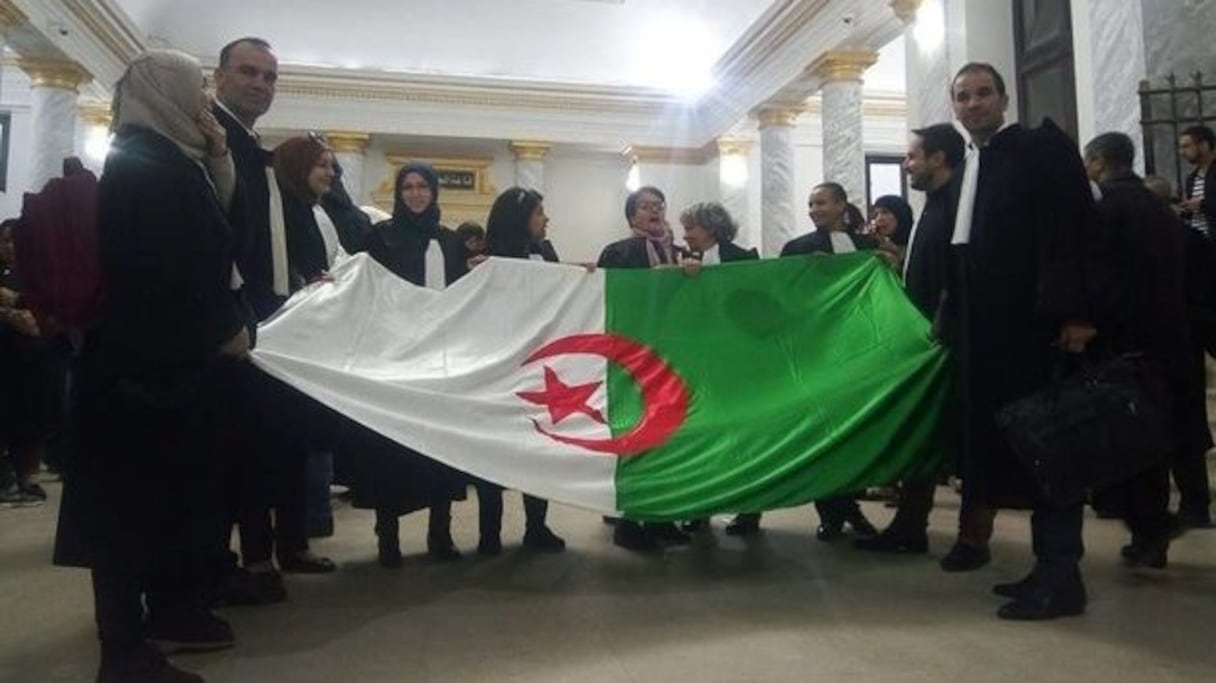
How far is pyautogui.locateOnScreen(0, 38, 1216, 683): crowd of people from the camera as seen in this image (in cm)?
200

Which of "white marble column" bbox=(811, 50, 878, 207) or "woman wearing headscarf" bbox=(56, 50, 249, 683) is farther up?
"white marble column" bbox=(811, 50, 878, 207)

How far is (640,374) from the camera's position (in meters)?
3.20

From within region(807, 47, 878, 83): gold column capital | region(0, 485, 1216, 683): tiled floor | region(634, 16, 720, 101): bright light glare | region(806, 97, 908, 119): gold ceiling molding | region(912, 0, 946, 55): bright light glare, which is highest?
region(634, 16, 720, 101): bright light glare

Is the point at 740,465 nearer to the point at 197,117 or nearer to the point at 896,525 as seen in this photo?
the point at 896,525

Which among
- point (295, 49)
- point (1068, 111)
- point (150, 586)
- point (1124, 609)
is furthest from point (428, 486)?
point (295, 49)

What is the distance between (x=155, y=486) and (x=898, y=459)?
2222 mm

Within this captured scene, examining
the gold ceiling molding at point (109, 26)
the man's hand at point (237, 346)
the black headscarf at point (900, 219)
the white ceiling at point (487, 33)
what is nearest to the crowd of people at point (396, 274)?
the man's hand at point (237, 346)

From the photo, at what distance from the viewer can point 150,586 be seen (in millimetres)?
2184

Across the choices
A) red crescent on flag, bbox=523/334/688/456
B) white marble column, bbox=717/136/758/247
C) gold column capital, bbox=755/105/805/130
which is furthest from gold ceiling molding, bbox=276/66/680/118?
red crescent on flag, bbox=523/334/688/456

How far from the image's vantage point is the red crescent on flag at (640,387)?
115 inches

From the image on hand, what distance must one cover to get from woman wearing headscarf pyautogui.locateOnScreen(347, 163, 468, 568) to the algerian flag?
1.04 ft

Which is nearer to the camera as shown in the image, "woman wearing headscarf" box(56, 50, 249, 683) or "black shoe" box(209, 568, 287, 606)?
"woman wearing headscarf" box(56, 50, 249, 683)

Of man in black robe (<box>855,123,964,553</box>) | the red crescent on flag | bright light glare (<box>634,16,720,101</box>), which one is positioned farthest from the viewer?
bright light glare (<box>634,16,720,101</box>)

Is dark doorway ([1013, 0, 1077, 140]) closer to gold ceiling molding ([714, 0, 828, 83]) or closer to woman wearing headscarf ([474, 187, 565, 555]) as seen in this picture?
gold ceiling molding ([714, 0, 828, 83])
